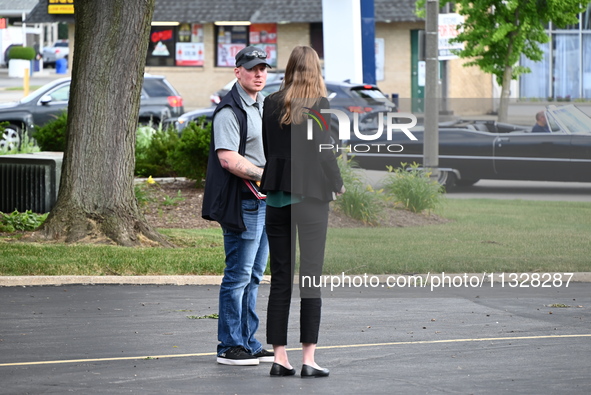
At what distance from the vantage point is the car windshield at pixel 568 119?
934cm

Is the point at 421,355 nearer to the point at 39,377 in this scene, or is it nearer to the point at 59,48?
the point at 39,377

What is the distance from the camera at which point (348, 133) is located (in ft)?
26.1

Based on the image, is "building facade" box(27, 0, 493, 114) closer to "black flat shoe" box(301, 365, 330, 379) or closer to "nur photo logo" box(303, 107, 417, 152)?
"nur photo logo" box(303, 107, 417, 152)

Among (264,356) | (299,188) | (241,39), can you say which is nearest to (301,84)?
(299,188)

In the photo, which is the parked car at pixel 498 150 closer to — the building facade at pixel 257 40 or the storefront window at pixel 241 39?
the building facade at pixel 257 40

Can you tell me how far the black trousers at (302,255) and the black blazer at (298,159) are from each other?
0.10 m

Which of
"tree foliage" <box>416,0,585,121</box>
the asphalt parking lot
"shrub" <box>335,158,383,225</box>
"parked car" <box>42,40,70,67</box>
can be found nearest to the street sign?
"tree foliage" <box>416,0,585,121</box>

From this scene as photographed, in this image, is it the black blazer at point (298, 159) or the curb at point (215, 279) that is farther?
the curb at point (215, 279)

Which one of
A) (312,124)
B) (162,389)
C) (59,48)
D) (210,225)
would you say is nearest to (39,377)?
(162,389)

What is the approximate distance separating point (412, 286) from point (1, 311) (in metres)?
3.66

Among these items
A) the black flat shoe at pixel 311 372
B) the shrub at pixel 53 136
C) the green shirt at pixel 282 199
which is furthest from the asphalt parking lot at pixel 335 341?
the shrub at pixel 53 136

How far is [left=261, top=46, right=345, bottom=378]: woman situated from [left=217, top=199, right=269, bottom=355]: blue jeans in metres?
0.27

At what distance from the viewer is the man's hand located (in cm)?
637

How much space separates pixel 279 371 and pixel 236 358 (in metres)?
0.41
